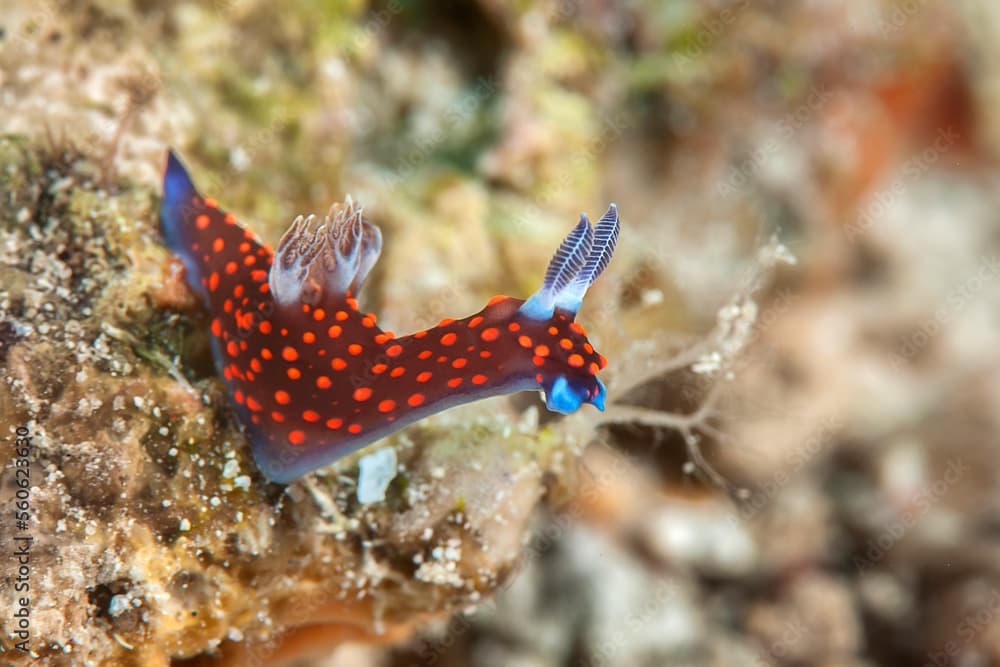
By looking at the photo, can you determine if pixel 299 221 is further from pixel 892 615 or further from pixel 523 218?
pixel 892 615

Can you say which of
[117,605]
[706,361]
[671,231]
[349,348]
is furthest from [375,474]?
[671,231]

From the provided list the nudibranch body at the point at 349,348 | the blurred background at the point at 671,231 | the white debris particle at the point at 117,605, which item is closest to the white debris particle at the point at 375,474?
the nudibranch body at the point at 349,348

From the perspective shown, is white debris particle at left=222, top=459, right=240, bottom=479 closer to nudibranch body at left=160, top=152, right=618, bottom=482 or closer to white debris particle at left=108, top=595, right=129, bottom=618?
nudibranch body at left=160, top=152, right=618, bottom=482

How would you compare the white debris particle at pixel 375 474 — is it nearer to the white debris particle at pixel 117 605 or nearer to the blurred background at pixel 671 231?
the blurred background at pixel 671 231

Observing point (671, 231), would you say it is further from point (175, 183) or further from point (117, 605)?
point (117, 605)

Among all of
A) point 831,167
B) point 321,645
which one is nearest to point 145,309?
point 321,645

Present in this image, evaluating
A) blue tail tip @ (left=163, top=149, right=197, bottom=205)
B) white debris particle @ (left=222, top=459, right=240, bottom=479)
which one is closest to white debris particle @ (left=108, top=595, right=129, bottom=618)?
white debris particle @ (left=222, top=459, right=240, bottom=479)
